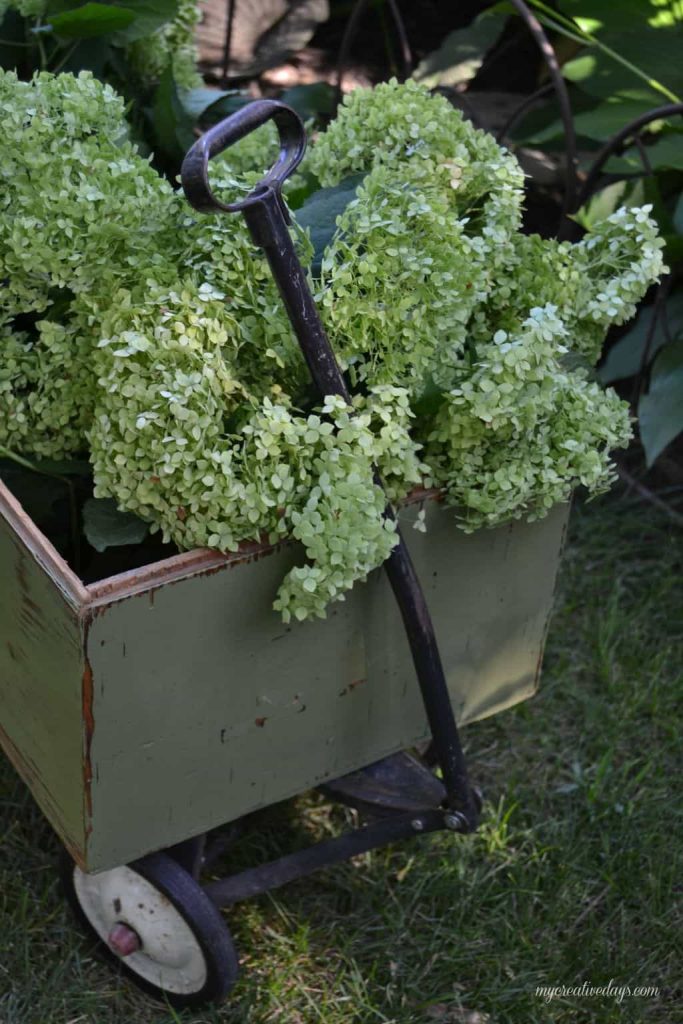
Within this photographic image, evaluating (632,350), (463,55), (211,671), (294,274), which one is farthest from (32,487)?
(463,55)

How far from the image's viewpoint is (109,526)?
1.19 meters

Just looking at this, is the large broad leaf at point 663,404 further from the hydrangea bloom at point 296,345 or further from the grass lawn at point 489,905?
the hydrangea bloom at point 296,345

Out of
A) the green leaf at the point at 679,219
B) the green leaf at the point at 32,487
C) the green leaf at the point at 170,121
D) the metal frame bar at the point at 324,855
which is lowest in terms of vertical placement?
the green leaf at the point at 679,219

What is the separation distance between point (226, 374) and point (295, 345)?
0.10 metres

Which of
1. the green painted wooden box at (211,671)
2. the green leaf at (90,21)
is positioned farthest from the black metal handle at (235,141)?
the green leaf at (90,21)

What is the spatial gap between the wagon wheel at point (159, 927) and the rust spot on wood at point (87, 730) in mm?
206

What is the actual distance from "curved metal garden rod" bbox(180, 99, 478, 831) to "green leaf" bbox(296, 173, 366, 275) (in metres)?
0.15

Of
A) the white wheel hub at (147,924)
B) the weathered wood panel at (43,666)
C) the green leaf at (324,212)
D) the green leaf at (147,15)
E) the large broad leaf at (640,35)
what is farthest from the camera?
the large broad leaf at (640,35)

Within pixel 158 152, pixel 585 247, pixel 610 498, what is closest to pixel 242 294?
pixel 585 247

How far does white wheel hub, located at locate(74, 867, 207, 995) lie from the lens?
1.40 meters

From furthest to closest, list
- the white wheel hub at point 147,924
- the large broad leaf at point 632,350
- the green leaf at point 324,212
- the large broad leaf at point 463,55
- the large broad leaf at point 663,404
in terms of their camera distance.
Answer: the large broad leaf at point 463,55 < the large broad leaf at point 632,350 < the large broad leaf at point 663,404 < the white wheel hub at point 147,924 < the green leaf at point 324,212

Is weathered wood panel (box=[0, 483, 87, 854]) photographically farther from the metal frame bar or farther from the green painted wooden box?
the metal frame bar

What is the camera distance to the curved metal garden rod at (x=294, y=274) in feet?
3.33

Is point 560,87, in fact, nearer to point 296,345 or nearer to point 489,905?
point 296,345
